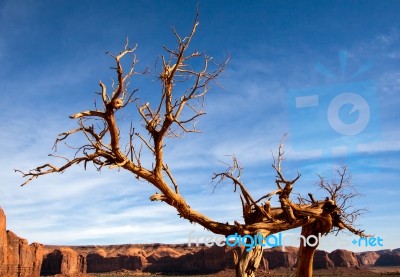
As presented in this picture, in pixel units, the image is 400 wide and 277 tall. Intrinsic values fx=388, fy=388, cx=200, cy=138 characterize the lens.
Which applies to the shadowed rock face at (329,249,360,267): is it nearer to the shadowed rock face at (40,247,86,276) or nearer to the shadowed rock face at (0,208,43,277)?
the shadowed rock face at (40,247,86,276)

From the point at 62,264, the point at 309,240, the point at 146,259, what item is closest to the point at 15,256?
the point at 62,264

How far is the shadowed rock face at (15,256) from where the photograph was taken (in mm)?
56969

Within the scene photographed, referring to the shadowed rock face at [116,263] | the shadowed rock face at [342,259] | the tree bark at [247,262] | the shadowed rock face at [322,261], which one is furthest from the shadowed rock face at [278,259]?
the tree bark at [247,262]

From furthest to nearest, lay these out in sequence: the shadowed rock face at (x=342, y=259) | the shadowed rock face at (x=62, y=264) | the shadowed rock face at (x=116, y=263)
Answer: the shadowed rock face at (x=116, y=263)
the shadowed rock face at (x=342, y=259)
the shadowed rock face at (x=62, y=264)

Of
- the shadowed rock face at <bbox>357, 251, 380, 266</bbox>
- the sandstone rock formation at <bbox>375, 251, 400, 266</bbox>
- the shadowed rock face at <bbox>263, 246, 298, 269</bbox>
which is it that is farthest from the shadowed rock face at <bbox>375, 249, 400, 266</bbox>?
the shadowed rock face at <bbox>263, 246, 298, 269</bbox>

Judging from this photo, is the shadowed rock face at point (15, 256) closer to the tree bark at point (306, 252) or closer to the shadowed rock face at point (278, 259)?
the tree bark at point (306, 252)

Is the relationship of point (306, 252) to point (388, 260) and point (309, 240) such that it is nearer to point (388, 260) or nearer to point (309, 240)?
point (309, 240)

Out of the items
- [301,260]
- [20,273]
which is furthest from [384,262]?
[301,260]

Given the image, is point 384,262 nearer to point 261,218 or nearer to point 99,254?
point 99,254

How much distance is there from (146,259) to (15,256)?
58.0 meters

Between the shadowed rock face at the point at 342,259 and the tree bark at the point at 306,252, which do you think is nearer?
the tree bark at the point at 306,252

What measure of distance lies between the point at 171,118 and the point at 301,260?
5513 mm

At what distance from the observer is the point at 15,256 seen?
60875mm

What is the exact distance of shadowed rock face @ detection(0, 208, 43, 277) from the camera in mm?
56969
